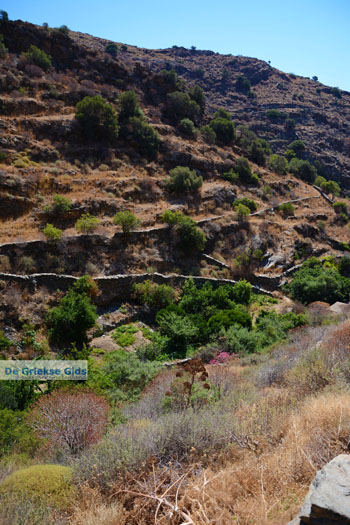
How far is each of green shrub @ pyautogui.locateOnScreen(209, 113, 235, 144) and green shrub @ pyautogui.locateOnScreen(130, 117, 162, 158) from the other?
400 inches

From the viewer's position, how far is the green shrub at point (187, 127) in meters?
31.3

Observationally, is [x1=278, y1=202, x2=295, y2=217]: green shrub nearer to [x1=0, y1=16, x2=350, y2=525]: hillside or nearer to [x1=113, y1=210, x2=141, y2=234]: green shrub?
[x1=0, y1=16, x2=350, y2=525]: hillside

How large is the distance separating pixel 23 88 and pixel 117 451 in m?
29.7

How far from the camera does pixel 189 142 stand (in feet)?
99.9

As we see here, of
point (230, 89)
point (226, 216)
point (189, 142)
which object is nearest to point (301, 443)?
point (226, 216)

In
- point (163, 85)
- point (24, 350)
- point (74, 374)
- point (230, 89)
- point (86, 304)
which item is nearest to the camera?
point (74, 374)

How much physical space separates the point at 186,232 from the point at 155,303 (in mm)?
5847

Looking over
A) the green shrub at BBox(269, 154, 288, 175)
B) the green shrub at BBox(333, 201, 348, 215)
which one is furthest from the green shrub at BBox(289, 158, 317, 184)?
the green shrub at BBox(333, 201, 348, 215)

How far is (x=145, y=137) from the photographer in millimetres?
26828

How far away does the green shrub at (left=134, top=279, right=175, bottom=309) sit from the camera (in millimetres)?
14889

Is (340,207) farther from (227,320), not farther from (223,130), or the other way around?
(227,320)

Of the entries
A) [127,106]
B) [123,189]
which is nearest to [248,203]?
[123,189]

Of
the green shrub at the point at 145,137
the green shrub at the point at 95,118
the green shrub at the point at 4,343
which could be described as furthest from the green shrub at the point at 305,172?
the green shrub at the point at 4,343

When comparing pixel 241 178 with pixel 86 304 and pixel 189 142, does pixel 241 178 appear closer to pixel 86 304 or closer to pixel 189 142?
pixel 189 142
